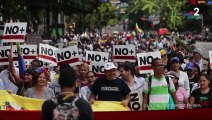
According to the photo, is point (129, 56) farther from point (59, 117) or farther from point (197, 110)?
point (59, 117)

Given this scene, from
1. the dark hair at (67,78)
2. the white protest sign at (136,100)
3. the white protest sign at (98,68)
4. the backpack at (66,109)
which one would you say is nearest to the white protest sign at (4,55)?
the white protest sign at (98,68)

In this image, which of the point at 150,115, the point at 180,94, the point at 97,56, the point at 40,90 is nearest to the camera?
the point at 150,115

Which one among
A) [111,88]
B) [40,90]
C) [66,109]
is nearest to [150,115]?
[111,88]

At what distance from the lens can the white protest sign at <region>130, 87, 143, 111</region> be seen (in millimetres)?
9484

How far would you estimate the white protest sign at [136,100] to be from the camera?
31.1ft

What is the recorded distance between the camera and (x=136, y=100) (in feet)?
31.3

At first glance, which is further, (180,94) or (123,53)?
(123,53)

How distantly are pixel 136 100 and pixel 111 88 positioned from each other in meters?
0.62

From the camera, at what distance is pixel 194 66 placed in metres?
12.0

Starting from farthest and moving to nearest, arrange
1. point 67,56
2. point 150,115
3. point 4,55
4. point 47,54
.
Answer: point 47,54
point 4,55
point 67,56
point 150,115

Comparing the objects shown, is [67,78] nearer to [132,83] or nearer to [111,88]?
[111,88]

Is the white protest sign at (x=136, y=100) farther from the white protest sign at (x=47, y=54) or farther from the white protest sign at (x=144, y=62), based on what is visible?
the white protest sign at (x=47, y=54)

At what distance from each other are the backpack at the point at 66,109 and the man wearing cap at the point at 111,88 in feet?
10.9

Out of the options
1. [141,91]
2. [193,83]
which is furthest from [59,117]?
[193,83]
